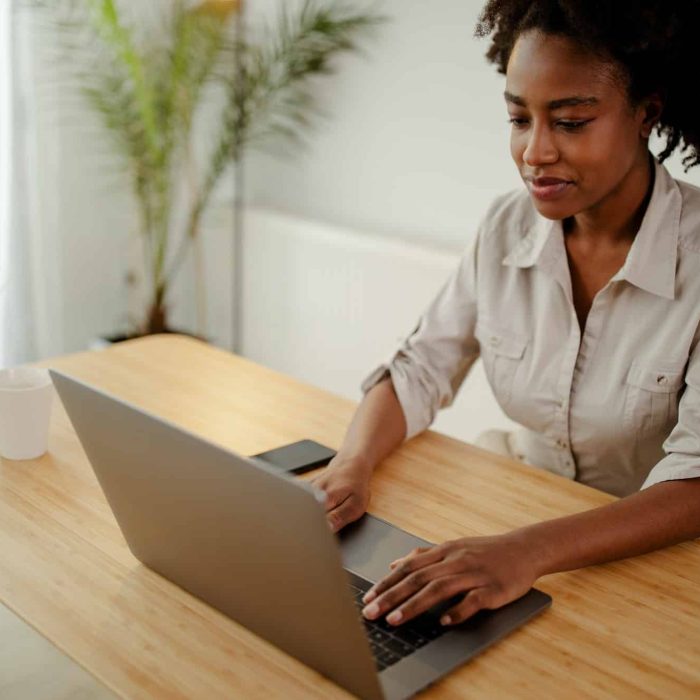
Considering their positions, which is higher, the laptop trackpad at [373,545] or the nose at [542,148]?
the nose at [542,148]

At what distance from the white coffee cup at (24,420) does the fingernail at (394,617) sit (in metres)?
0.63

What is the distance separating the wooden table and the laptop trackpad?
0.11 ft

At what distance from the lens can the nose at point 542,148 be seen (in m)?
1.47

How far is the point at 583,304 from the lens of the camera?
1669 millimetres

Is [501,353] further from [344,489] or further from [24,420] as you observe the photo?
Answer: [24,420]

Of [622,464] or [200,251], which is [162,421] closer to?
[622,464]

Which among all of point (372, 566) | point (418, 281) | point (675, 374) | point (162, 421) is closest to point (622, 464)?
point (675, 374)

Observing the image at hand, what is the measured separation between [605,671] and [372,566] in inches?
11.7

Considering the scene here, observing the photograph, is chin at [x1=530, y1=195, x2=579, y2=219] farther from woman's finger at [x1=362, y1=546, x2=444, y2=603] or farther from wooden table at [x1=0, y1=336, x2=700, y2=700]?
woman's finger at [x1=362, y1=546, x2=444, y2=603]

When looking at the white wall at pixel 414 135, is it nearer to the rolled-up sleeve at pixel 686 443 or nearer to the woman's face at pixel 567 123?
the woman's face at pixel 567 123

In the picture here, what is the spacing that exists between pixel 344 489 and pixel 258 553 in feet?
1.27

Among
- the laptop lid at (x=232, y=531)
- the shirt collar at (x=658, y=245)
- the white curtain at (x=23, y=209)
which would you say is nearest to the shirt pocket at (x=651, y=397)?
the shirt collar at (x=658, y=245)

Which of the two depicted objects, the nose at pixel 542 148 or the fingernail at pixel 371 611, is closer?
the fingernail at pixel 371 611

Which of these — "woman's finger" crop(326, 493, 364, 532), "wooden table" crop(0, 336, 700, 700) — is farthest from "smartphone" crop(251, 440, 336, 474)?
"woman's finger" crop(326, 493, 364, 532)
